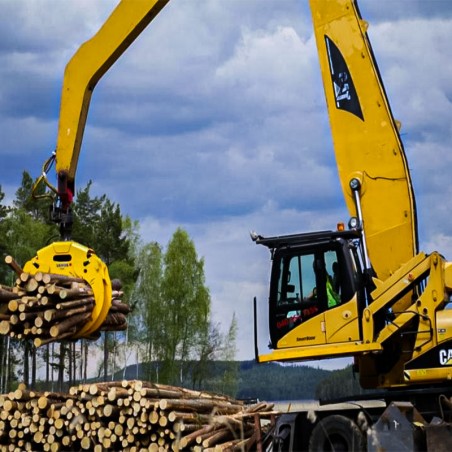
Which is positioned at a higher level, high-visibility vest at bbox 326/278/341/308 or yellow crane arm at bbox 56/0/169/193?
yellow crane arm at bbox 56/0/169/193

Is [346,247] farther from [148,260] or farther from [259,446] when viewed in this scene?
[148,260]

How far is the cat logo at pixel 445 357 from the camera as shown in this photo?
12469 millimetres

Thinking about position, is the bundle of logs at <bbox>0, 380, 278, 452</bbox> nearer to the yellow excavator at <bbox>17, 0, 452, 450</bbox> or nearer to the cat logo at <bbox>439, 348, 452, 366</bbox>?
the yellow excavator at <bbox>17, 0, 452, 450</bbox>

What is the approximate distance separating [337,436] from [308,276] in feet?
7.03

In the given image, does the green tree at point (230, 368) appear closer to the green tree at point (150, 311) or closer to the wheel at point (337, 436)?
the green tree at point (150, 311)

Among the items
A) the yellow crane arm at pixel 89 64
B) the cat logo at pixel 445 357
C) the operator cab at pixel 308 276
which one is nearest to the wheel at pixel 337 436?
the operator cab at pixel 308 276

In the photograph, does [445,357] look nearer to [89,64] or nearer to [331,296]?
[331,296]

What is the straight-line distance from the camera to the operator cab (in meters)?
12.8

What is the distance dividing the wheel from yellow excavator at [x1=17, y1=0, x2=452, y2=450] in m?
0.01

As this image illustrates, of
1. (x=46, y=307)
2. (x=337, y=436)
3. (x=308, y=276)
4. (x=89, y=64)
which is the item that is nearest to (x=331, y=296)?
(x=308, y=276)

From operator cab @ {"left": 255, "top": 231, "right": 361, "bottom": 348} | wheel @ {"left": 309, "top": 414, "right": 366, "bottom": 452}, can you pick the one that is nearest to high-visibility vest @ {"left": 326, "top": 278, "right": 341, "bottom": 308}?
operator cab @ {"left": 255, "top": 231, "right": 361, "bottom": 348}

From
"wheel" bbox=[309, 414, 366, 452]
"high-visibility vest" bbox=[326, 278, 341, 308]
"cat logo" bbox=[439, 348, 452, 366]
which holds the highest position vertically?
"high-visibility vest" bbox=[326, 278, 341, 308]

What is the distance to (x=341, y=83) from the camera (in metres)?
14.2

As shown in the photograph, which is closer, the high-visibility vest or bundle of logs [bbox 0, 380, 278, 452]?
the high-visibility vest
